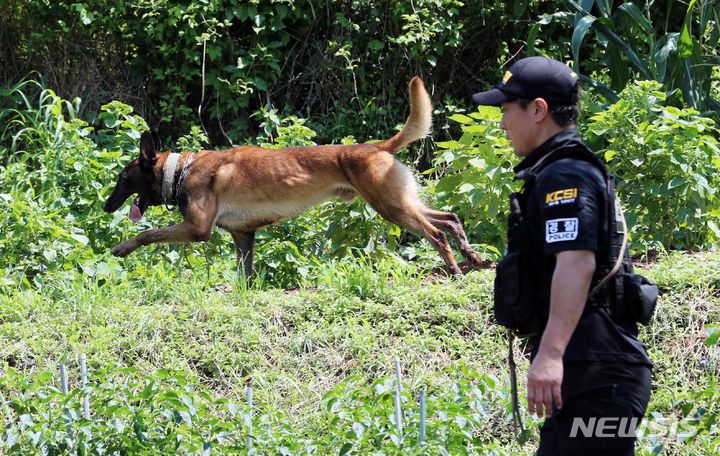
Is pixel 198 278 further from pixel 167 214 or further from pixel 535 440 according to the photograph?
pixel 535 440

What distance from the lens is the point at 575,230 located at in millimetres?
2967

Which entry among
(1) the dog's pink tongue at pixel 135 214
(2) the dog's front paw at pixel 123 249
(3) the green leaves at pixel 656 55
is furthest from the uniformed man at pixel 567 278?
(1) the dog's pink tongue at pixel 135 214

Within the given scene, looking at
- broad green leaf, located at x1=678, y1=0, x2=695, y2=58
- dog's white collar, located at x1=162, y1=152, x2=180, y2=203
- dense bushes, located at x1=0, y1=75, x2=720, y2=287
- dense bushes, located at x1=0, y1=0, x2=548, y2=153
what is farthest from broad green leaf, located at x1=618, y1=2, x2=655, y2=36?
dog's white collar, located at x1=162, y1=152, x2=180, y2=203

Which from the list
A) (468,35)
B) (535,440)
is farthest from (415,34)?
(535,440)

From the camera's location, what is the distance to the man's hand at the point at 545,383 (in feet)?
9.69

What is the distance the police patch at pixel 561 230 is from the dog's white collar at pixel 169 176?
529cm

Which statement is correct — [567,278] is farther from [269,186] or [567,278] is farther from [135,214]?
[135,214]

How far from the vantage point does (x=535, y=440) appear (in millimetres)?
5059

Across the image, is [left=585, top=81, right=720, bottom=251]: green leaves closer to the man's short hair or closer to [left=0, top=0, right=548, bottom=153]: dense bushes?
the man's short hair

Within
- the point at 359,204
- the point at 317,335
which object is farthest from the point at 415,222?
the point at 317,335

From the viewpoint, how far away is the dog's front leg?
299 inches

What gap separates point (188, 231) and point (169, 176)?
0.48 meters

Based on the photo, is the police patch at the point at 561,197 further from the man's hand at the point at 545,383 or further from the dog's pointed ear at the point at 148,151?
the dog's pointed ear at the point at 148,151

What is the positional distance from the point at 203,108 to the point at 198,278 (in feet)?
15.7
